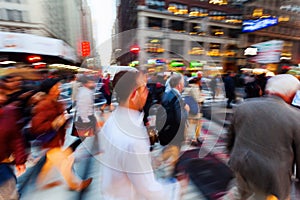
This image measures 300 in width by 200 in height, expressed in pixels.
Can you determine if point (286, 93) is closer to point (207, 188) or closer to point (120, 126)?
point (120, 126)

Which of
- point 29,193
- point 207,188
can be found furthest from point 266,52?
point 29,193

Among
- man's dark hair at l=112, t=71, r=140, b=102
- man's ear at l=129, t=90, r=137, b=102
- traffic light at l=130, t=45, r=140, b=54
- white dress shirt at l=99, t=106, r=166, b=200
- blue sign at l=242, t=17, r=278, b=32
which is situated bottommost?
white dress shirt at l=99, t=106, r=166, b=200

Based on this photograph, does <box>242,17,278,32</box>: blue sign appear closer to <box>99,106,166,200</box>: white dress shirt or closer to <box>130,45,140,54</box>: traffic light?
<box>130,45,140,54</box>: traffic light

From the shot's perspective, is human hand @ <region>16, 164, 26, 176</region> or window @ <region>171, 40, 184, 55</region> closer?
window @ <region>171, 40, 184, 55</region>

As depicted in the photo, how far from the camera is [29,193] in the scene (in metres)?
2.97

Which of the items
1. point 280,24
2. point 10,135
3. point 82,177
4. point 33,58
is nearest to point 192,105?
point 82,177

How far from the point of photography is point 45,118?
2.75 metres

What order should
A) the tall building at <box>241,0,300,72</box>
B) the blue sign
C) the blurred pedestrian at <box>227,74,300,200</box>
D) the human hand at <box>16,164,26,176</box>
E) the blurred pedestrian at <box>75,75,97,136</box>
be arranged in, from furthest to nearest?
the tall building at <box>241,0,300,72</box>
the blue sign
the blurred pedestrian at <box>75,75,97,136</box>
the human hand at <box>16,164,26,176</box>
the blurred pedestrian at <box>227,74,300,200</box>

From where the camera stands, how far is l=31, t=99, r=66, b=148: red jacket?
107 inches

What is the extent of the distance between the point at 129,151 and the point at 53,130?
2237 mm

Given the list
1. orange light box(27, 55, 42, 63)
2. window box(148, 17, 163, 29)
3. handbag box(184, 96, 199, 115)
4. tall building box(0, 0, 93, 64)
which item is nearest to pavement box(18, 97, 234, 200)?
handbag box(184, 96, 199, 115)

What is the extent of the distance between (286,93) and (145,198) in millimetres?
1613

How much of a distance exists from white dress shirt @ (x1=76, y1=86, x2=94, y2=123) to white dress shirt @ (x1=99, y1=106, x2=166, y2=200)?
2327 millimetres

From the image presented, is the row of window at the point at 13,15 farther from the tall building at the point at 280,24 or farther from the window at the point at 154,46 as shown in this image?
the window at the point at 154,46
